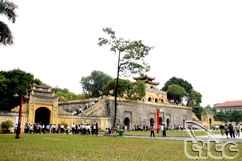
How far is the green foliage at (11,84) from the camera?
24656mm

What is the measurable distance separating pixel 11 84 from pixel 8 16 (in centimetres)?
1202

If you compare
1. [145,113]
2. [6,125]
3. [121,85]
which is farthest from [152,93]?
[6,125]

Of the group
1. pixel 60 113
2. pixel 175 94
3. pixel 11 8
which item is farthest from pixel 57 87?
pixel 11 8

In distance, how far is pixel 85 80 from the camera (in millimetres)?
65188

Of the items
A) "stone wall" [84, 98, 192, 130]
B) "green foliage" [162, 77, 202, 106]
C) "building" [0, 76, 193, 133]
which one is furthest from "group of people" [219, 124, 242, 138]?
"green foliage" [162, 77, 202, 106]

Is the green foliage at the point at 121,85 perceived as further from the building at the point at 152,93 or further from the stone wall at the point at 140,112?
the building at the point at 152,93

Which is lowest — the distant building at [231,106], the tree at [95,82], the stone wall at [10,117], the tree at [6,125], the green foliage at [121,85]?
the tree at [6,125]

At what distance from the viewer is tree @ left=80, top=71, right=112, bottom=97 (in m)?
63.3

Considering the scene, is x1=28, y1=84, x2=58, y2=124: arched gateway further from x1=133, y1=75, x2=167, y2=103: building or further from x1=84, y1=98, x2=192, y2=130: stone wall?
x1=133, y1=75, x2=167, y2=103: building

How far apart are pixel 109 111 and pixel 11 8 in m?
23.7

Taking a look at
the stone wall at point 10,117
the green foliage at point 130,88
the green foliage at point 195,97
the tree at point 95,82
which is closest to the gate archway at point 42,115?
Answer: the stone wall at point 10,117

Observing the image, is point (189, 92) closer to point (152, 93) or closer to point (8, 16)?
point (152, 93)

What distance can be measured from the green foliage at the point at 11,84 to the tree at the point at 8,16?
8644 mm

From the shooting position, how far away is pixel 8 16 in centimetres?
1609
